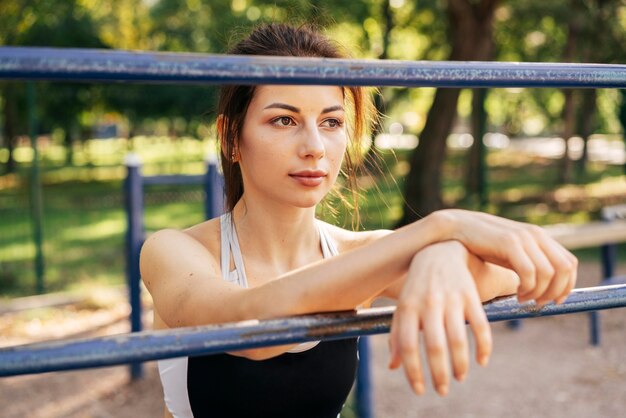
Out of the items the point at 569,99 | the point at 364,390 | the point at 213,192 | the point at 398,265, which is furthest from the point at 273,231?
the point at 569,99

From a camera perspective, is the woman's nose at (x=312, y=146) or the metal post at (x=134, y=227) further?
the metal post at (x=134, y=227)

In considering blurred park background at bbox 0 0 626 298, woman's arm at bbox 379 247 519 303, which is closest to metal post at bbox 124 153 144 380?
blurred park background at bbox 0 0 626 298

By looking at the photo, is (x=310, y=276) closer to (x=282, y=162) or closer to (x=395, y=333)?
(x=395, y=333)

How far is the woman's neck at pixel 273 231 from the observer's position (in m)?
1.75

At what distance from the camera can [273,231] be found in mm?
1771

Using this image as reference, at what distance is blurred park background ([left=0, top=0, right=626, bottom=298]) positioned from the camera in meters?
9.80

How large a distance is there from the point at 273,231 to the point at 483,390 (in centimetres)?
369

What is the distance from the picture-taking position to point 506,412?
4.69 meters

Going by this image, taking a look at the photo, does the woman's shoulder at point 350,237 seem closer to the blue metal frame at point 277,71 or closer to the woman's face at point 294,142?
the woman's face at point 294,142

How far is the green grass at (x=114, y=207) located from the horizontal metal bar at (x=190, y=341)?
1.27m

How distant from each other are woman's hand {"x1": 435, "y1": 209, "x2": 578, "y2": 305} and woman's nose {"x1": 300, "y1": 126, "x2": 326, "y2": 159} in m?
0.49

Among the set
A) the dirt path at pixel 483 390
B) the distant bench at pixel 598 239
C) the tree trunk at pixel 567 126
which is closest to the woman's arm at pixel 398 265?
the dirt path at pixel 483 390

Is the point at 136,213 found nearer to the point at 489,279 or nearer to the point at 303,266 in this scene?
the point at 303,266

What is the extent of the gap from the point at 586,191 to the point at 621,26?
369 centimetres
